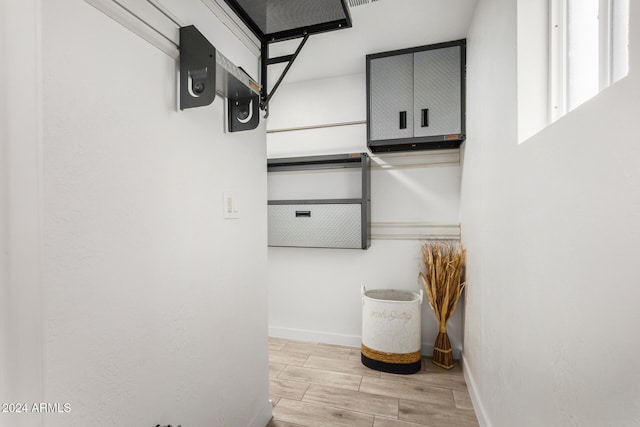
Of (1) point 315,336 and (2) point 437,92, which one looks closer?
(2) point 437,92

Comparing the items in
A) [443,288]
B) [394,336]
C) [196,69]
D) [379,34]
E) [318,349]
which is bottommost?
[318,349]

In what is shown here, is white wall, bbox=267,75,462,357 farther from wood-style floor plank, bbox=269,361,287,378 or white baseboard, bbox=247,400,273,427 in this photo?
white baseboard, bbox=247,400,273,427

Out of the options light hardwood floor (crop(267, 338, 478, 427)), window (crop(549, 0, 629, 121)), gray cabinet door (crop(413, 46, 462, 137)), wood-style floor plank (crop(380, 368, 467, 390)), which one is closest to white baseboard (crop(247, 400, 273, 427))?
light hardwood floor (crop(267, 338, 478, 427))

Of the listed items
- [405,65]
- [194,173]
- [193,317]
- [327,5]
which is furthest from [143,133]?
[405,65]

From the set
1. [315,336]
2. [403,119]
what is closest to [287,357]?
[315,336]

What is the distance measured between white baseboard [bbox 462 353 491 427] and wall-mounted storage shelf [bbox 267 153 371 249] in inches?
43.7

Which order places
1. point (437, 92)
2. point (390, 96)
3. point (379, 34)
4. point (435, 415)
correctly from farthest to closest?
point (390, 96) → point (437, 92) → point (379, 34) → point (435, 415)

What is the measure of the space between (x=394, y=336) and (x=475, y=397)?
595 millimetres

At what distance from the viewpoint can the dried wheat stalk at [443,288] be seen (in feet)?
7.56

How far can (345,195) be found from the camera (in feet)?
9.00

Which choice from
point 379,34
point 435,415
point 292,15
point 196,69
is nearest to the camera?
point 196,69

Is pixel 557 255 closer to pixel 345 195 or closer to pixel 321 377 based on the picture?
pixel 321 377

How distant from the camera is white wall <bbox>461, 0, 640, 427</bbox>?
60 centimetres

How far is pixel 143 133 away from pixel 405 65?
2057mm
